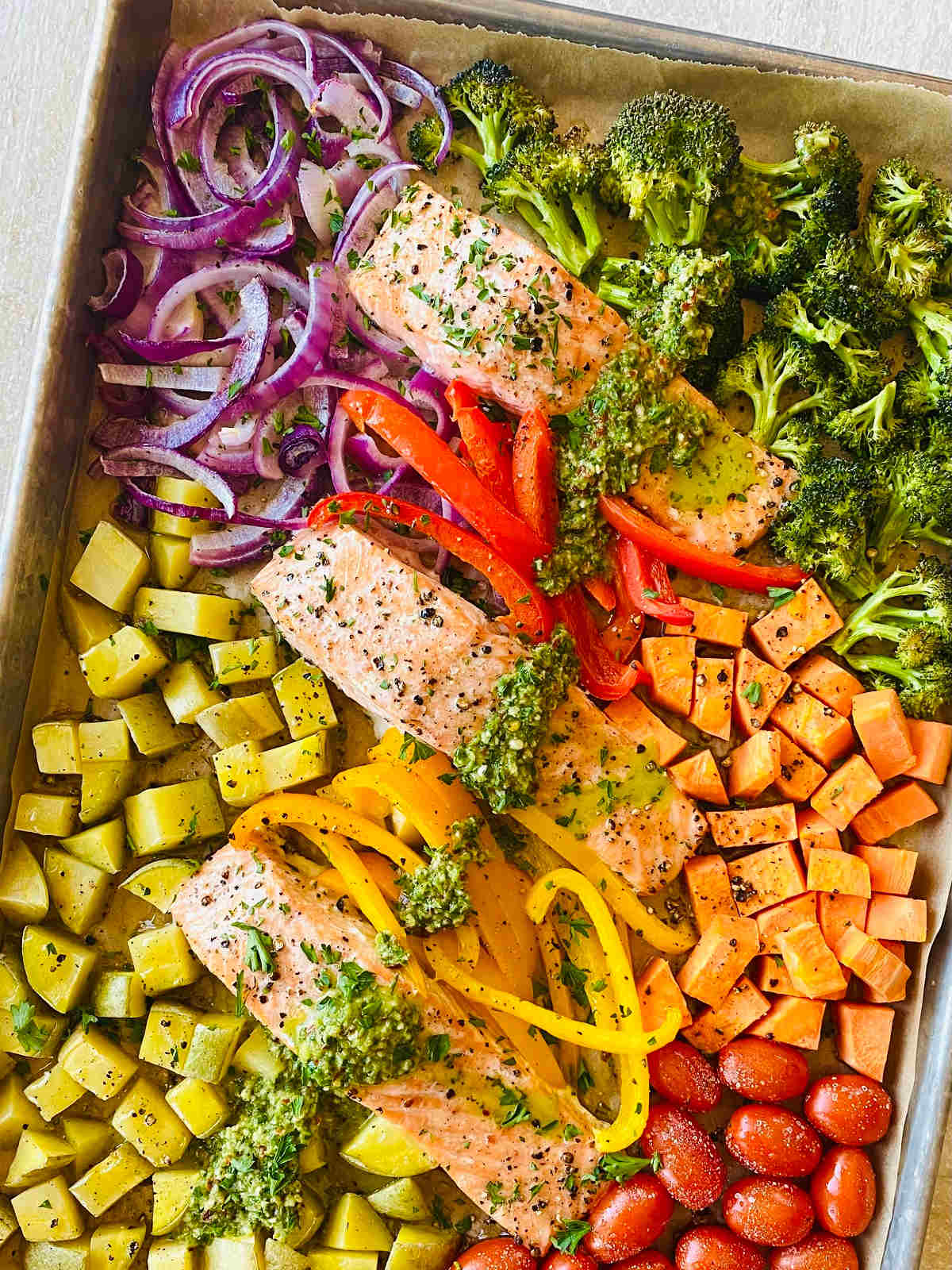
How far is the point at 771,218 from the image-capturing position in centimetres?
375

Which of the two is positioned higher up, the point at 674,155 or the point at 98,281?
the point at 674,155

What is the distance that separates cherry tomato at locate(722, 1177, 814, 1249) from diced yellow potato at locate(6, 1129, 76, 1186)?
226 cm

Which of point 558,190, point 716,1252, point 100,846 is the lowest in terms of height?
point 716,1252

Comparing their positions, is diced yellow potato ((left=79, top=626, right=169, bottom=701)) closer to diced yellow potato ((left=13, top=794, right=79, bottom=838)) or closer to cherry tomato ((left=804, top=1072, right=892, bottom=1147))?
diced yellow potato ((left=13, top=794, right=79, bottom=838))

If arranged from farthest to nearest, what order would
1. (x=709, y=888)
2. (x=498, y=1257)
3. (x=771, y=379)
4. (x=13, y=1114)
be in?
(x=771, y=379) → (x=709, y=888) → (x=13, y=1114) → (x=498, y=1257)

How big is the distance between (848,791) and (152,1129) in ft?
8.72

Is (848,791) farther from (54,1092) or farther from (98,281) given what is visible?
(98,281)

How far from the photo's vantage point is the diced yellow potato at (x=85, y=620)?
3715 millimetres

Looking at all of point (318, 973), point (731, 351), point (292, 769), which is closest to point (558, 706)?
point (292, 769)

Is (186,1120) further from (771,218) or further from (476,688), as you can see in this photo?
(771,218)

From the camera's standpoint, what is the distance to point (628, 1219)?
11.2 ft

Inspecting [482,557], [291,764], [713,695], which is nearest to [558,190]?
[482,557]

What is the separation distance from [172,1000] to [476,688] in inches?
61.2

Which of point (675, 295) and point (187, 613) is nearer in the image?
point (675, 295)
